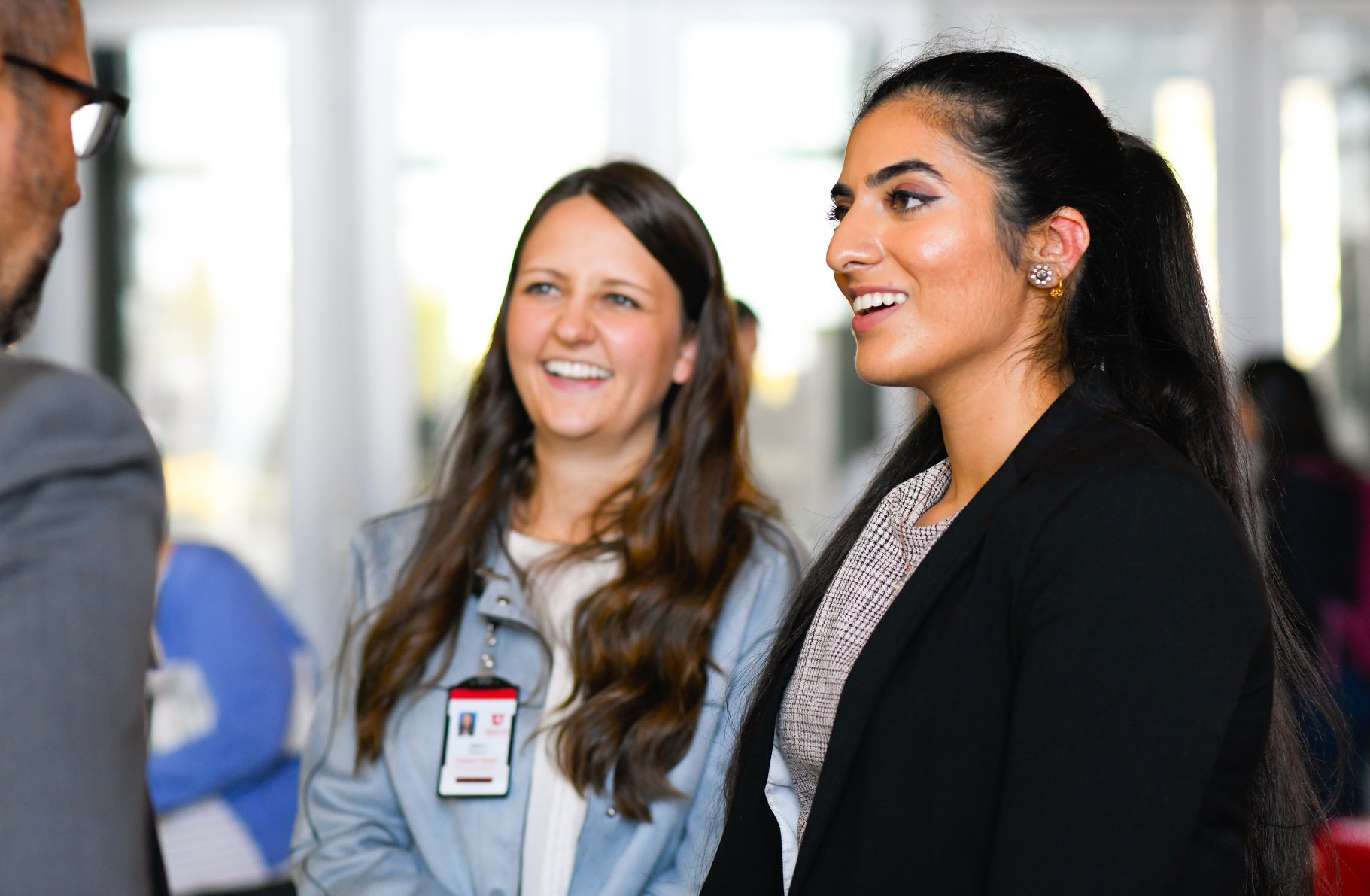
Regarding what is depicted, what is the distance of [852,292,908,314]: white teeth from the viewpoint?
157 centimetres

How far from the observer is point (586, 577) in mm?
2186

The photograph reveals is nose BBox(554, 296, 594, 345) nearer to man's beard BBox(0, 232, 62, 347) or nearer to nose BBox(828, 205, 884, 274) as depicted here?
nose BBox(828, 205, 884, 274)

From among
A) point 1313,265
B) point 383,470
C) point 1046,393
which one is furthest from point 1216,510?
point 1313,265

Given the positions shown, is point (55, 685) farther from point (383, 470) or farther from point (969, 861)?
point (383, 470)

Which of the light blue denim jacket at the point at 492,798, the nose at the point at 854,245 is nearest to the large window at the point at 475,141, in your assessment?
the light blue denim jacket at the point at 492,798

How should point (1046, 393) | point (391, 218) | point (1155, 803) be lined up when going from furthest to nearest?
point (391, 218), point (1046, 393), point (1155, 803)

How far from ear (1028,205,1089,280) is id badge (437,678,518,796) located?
1.06 metres

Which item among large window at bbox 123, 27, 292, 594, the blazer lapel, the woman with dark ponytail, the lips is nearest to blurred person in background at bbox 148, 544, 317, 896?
the lips

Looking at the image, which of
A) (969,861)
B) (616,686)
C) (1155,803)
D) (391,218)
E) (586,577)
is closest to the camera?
(1155,803)

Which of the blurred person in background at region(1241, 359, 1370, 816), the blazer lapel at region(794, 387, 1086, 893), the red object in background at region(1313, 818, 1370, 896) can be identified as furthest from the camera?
the blurred person in background at region(1241, 359, 1370, 816)

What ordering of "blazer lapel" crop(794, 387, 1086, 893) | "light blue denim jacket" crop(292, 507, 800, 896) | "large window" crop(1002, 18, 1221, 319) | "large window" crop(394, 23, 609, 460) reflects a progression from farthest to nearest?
1. "large window" crop(1002, 18, 1221, 319)
2. "large window" crop(394, 23, 609, 460)
3. "light blue denim jacket" crop(292, 507, 800, 896)
4. "blazer lapel" crop(794, 387, 1086, 893)

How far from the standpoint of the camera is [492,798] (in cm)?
197

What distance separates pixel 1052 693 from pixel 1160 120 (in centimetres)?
486

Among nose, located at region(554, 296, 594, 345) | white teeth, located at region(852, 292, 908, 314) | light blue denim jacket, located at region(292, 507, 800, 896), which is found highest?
white teeth, located at region(852, 292, 908, 314)
